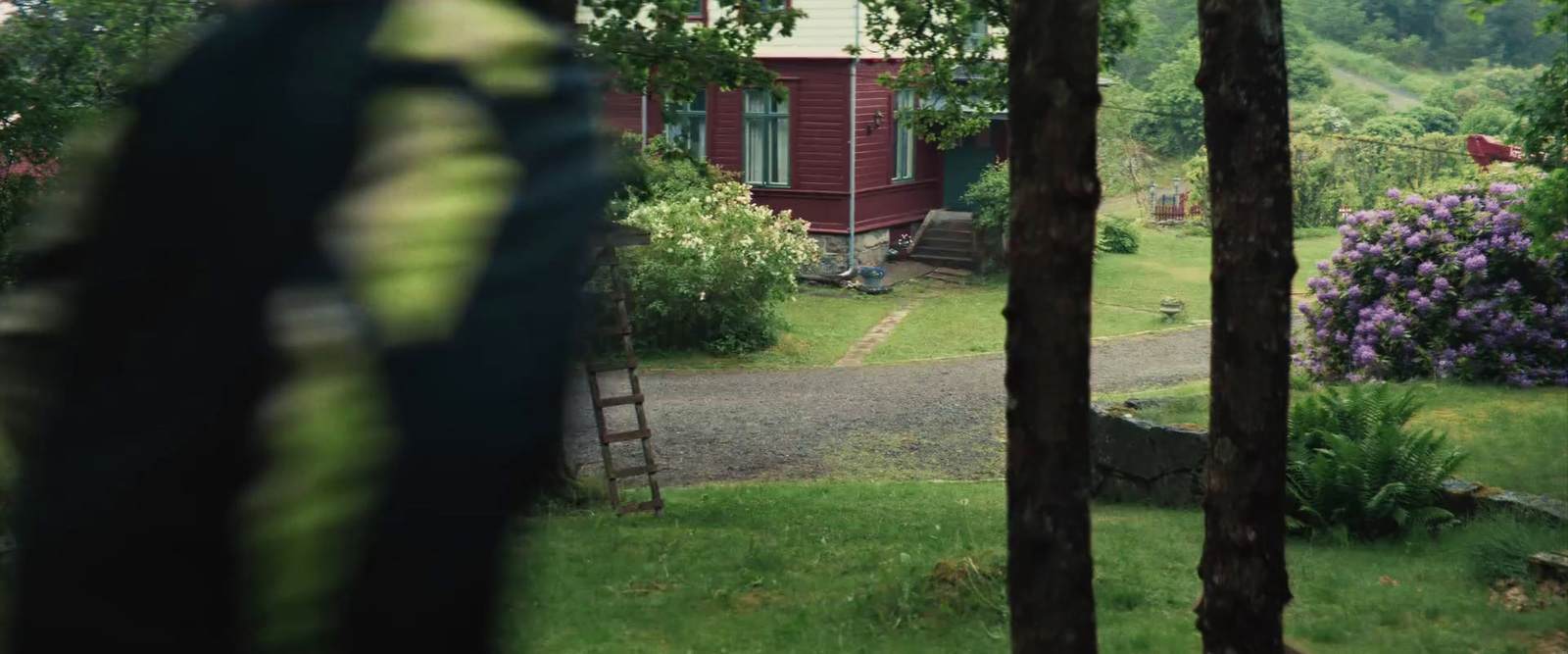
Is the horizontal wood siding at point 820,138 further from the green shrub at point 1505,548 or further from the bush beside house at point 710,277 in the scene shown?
the green shrub at point 1505,548

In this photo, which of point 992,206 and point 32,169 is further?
point 992,206

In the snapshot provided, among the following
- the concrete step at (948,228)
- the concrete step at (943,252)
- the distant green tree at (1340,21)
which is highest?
the distant green tree at (1340,21)

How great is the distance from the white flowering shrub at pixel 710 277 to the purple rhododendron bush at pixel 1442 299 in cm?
937

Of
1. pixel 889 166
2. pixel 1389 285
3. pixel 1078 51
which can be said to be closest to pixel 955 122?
pixel 1389 285

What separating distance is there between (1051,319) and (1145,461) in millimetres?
9021

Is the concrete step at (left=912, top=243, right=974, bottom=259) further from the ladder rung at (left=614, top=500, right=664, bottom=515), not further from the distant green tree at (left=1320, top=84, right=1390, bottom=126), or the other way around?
the distant green tree at (left=1320, top=84, right=1390, bottom=126)

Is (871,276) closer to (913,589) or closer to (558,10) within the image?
(913,589)

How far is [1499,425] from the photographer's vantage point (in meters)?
14.5

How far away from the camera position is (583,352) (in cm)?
84

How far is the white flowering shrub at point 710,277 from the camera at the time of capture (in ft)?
80.8

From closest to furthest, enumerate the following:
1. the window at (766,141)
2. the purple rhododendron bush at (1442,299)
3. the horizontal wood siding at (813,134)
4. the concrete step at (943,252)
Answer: the purple rhododendron bush at (1442,299), the horizontal wood siding at (813,134), the window at (766,141), the concrete step at (943,252)

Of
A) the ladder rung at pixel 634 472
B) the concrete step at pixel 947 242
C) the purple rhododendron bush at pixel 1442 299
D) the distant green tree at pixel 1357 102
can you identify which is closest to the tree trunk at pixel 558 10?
the ladder rung at pixel 634 472

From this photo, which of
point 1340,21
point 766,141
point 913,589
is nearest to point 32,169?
point 913,589

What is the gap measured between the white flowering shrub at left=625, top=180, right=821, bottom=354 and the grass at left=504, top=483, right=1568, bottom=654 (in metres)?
11.2
